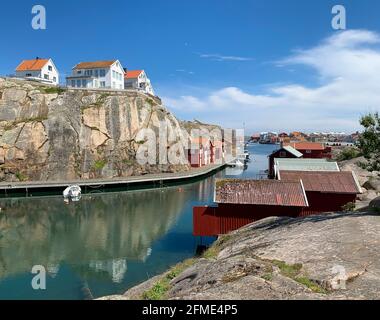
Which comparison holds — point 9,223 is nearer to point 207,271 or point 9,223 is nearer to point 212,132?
point 207,271

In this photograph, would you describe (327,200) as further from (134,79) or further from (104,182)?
(134,79)

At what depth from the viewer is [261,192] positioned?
3070cm

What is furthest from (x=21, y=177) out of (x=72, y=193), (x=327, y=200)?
(x=327, y=200)

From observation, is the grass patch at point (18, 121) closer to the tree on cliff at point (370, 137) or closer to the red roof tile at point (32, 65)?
the red roof tile at point (32, 65)

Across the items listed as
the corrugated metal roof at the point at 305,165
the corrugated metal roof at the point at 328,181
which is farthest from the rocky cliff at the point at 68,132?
the corrugated metal roof at the point at 328,181

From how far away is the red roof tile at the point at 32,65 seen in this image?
9175cm

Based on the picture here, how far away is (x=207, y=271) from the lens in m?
15.6

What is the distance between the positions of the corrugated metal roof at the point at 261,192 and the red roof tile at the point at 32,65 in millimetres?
78188

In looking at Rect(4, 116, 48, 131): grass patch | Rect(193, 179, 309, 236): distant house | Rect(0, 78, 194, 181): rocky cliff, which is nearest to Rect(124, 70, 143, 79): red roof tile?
Rect(0, 78, 194, 181): rocky cliff

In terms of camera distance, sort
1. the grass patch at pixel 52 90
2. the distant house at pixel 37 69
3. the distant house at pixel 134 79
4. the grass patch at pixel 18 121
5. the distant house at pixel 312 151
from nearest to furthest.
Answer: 1. the grass patch at pixel 18 121
2. the grass patch at pixel 52 90
3. the distant house at pixel 312 151
4. the distant house at pixel 37 69
5. the distant house at pixel 134 79

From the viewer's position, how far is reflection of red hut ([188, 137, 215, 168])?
93875mm

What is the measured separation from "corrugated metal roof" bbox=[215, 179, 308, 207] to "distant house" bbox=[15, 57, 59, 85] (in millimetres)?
74691

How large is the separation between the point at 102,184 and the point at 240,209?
1643 inches
